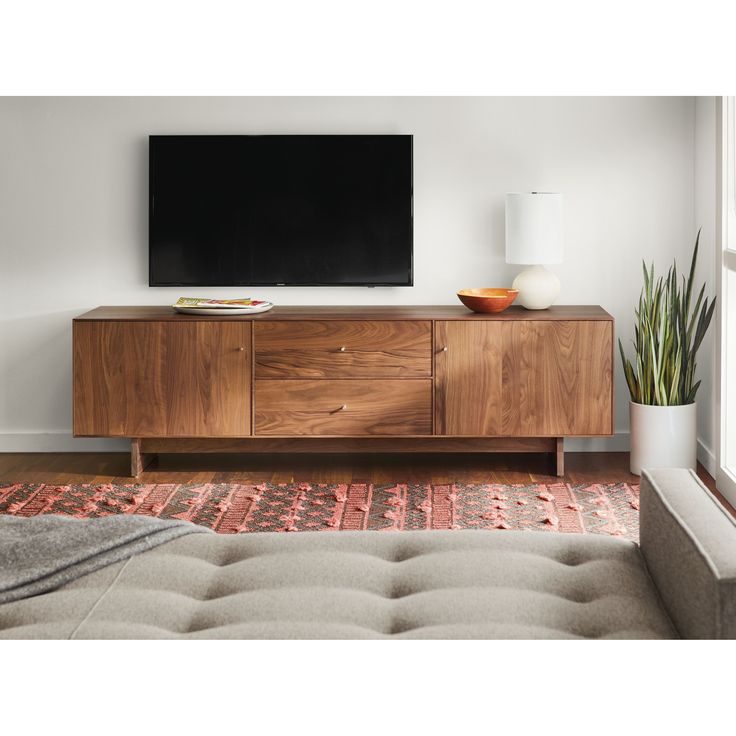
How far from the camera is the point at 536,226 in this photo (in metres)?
4.35

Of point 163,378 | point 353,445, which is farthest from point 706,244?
point 163,378

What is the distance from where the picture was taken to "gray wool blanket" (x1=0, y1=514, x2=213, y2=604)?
5.46 ft

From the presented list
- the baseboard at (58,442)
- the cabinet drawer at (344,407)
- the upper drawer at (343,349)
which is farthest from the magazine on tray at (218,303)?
the baseboard at (58,442)

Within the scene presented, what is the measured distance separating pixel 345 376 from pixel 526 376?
840 mm

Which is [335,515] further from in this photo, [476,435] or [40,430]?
[40,430]

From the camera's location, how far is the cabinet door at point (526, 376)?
426 centimetres

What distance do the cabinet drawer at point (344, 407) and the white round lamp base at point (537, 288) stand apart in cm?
66

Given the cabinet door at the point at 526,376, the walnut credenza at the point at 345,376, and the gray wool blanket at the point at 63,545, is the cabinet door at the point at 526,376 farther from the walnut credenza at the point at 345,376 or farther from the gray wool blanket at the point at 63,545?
the gray wool blanket at the point at 63,545

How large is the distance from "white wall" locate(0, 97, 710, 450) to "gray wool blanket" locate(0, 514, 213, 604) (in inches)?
115

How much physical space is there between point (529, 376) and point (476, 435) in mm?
370

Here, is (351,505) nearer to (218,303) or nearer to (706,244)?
(218,303)

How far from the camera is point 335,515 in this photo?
3795mm

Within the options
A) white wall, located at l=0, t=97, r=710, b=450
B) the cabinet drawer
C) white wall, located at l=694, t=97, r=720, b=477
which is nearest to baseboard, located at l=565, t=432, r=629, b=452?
white wall, located at l=0, t=97, r=710, b=450
